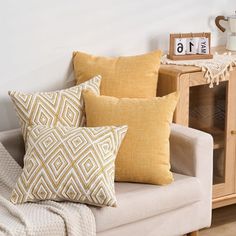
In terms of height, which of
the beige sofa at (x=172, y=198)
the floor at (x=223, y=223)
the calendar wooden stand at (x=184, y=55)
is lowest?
the floor at (x=223, y=223)

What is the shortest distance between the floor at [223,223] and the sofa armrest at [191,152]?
512 mm

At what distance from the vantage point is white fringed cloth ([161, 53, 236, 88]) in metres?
2.95

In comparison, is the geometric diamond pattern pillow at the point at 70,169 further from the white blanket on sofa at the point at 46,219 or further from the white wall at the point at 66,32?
the white wall at the point at 66,32

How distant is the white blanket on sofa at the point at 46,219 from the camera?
7.29 feet

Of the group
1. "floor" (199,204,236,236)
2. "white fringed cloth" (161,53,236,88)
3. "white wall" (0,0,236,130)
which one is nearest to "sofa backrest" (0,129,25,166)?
"white wall" (0,0,236,130)

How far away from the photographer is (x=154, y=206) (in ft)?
8.19

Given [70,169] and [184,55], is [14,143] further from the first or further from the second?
[184,55]

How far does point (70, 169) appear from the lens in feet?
7.84

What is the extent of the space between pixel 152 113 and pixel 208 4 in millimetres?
1042

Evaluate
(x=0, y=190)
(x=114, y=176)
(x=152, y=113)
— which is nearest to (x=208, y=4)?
(x=152, y=113)

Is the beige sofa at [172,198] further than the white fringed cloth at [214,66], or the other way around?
the white fringed cloth at [214,66]

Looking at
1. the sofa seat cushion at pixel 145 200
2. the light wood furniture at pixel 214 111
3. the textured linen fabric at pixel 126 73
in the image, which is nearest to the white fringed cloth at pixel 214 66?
the light wood furniture at pixel 214 111

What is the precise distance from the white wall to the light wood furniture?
33 centimetres

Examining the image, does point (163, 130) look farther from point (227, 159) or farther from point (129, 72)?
point (227, 159)
